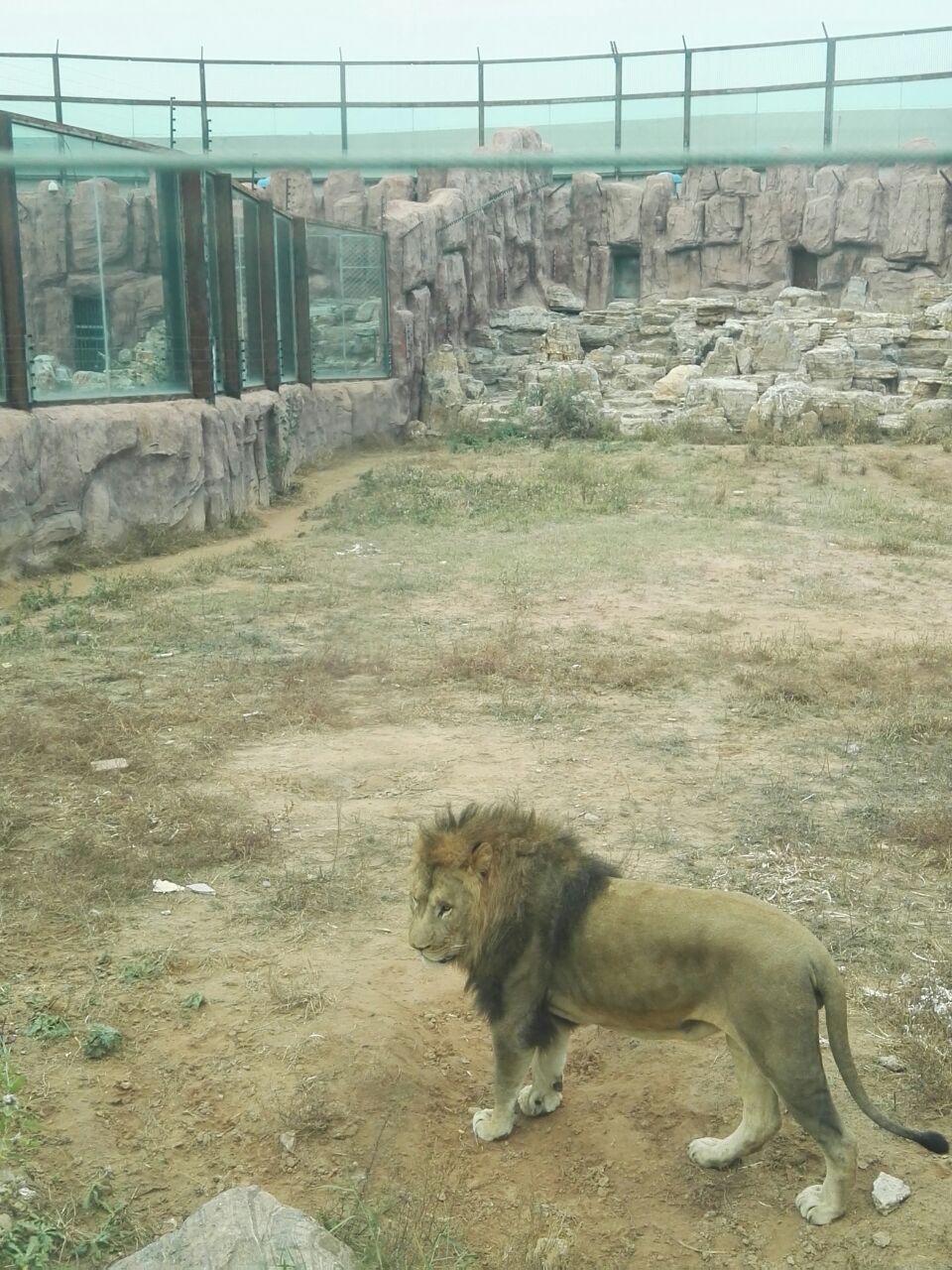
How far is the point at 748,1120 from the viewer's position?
3.42 m

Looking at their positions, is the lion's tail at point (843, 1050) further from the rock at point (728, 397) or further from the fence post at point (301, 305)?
the rock at point (728, 397)

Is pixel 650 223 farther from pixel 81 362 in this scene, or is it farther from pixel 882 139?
pixel 882 139

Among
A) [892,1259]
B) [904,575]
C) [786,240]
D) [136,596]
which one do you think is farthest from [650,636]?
[786,240]

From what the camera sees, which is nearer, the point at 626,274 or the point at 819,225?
the point at 819,225

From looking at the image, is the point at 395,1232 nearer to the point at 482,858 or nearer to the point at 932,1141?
the point at 482,858

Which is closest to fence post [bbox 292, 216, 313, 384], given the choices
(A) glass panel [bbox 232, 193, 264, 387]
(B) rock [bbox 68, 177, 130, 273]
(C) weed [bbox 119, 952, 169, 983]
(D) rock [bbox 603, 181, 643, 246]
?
(A) glass panel [bbox 232, 193, 264, 387]

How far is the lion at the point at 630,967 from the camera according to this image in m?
3.15

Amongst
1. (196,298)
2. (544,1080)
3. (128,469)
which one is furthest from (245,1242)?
(196,298)

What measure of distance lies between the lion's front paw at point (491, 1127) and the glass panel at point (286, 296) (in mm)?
16153

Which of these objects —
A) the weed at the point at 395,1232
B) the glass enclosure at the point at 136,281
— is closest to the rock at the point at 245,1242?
the weed at the point at 395,1232

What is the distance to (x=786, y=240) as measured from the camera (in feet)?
98.4

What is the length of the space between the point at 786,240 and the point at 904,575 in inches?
814

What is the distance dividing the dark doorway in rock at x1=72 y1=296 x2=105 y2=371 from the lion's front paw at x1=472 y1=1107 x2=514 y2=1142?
34.2 feet

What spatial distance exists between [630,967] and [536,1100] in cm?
65
